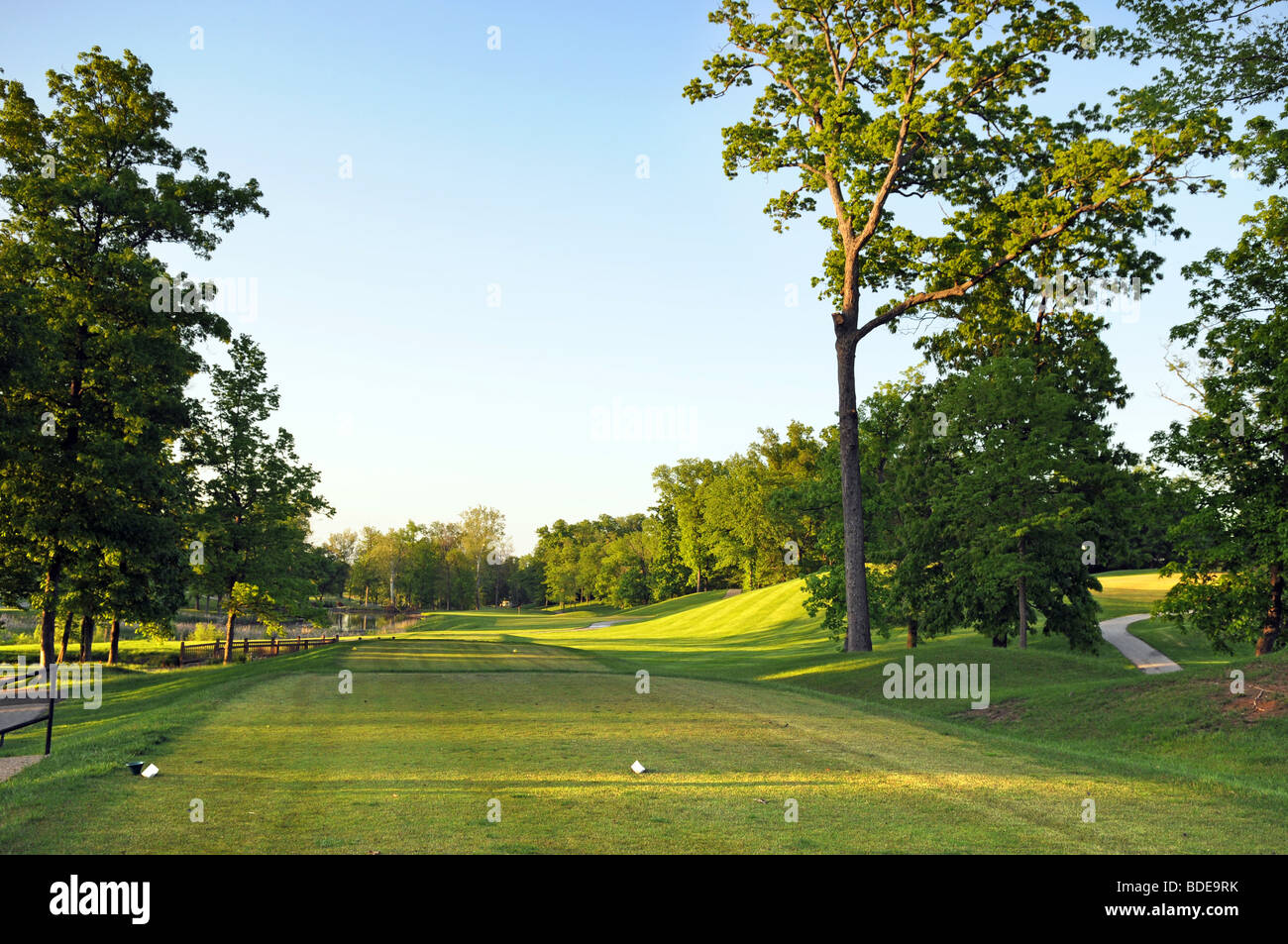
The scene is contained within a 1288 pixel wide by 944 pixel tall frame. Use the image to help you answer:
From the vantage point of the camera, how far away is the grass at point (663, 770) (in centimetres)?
780

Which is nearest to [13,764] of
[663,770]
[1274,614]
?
[663,770]

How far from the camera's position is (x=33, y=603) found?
2867 centimetres

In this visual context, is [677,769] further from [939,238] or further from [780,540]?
[780,540]

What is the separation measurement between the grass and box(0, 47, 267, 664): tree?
769cm

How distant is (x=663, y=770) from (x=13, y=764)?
30.5 feet

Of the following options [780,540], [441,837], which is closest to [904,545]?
[441,837]

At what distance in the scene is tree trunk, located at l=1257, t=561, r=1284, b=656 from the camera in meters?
23.6

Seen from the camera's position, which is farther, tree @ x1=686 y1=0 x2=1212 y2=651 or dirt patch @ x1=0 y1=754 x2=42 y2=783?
tree @ x1=686 y1=0 x2=1212 y2=651

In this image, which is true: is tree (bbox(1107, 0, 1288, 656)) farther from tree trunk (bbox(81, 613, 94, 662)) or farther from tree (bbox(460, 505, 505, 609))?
tree (bbox(460, 505, 505, 609))

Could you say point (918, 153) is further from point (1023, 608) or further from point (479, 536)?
point (479, 536)

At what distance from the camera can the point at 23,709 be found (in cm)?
1730

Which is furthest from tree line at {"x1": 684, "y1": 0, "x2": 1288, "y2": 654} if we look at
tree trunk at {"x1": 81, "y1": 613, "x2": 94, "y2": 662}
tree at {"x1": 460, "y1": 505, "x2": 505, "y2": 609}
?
tree at {"x1": 460, "y1": 505, "x2": 505, "y2": 609}

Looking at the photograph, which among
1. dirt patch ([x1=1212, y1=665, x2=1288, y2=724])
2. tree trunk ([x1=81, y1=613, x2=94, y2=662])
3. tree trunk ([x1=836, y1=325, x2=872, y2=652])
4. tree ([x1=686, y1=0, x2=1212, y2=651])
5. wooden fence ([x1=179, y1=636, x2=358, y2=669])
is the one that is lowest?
wooden fence ([x1=179, y1=636, x2=358, y2=669])
